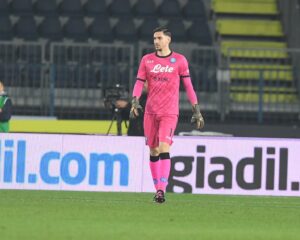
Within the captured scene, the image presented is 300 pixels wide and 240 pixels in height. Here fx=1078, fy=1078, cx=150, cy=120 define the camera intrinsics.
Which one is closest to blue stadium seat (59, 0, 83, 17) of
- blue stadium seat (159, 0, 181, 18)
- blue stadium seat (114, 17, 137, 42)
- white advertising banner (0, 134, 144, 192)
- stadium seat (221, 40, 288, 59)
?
blue stadium seat (114, 17, 137, 42)

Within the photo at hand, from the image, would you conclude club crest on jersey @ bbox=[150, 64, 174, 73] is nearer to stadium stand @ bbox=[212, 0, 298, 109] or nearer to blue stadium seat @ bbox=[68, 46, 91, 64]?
stadium stand @ bbox=[212, 0, 298, 109]

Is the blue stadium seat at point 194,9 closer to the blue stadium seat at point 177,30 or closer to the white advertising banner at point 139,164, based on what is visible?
the blue stadium seat at point 177,30

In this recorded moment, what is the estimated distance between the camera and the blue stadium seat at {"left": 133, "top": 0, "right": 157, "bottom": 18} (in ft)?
78.3

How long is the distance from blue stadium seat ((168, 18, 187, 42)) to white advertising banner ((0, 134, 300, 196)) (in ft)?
22.8

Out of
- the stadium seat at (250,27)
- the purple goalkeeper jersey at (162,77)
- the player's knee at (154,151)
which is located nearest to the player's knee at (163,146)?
the player's knee at (154,151)

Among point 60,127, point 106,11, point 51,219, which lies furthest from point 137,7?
point 51,219

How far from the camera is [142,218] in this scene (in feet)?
35.3

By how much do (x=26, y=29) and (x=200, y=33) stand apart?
12.5 feet

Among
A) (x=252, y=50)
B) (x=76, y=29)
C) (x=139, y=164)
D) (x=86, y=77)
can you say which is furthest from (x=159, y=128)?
(x=76, y=29)

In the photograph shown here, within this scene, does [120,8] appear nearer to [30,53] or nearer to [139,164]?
[30,53]

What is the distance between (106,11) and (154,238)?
50.1ft

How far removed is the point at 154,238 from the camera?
8.95m

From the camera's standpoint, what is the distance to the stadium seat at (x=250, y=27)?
2422 cm

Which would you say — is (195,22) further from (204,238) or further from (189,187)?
(204,238)
